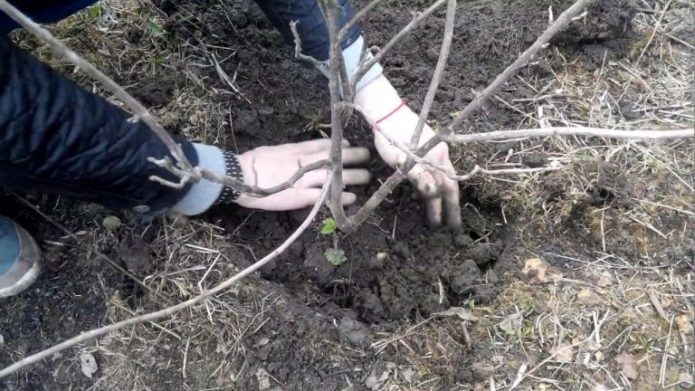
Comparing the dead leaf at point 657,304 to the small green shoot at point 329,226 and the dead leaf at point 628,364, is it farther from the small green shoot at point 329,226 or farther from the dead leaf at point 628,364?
the small green shoot at point 329,226

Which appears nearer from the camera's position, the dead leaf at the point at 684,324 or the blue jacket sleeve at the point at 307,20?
the dead leaf at the point at 684,324

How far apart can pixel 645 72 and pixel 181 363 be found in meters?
1.56

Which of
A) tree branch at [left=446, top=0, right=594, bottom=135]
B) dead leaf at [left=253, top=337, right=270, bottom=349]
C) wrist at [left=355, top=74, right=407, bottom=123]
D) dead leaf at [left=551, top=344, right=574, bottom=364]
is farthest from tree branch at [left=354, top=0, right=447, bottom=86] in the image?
dead leaf at [left=551, top=344, right=574, bottom=364]

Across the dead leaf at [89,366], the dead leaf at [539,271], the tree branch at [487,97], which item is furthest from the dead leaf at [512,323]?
the dead leaf at [89,366]

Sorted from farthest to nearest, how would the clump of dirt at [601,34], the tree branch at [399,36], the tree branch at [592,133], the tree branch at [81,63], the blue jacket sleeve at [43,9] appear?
the clump of dirt at [601,34]
the blue jacket sleeve at [43,9]
the tree branch at [399,36]
the tree branch at [592,133]
the tree branch at [81,63]

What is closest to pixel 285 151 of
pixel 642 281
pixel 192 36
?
pixel 192 36

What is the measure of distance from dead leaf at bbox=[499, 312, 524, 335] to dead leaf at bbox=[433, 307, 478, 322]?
7cm

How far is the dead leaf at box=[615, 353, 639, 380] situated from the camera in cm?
144

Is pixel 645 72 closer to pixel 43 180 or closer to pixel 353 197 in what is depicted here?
pixel 353 197

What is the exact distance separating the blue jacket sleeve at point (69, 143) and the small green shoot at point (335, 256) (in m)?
0.41

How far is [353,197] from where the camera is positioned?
1705mm

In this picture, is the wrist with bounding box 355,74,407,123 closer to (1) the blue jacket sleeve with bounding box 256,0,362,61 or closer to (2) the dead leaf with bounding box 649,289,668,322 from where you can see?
(1) the blue jacket sleeve with bounding box 256,0,362,61

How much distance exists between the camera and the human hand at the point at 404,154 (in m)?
1.64

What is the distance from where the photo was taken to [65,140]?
1306mm
